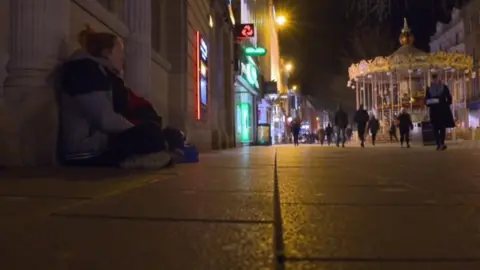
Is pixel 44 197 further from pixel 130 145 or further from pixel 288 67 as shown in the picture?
pixel 288 67

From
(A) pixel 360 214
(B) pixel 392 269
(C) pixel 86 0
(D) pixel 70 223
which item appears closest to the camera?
(B) pixel 392 269

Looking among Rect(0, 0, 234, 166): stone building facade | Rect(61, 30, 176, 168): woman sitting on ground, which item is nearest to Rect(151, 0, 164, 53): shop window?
Rect(0, 0, 234, 166): stone building facade

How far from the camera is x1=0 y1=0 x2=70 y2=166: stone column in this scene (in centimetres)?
520

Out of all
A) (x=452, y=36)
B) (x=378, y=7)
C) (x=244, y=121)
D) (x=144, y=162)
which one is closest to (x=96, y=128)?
(x=144, y=162)

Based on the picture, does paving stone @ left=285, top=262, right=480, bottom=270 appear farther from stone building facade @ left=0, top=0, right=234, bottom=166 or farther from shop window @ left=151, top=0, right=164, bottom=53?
shop window @ left=151, top=0, right=164, bottom=53

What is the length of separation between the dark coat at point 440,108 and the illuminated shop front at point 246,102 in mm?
11832

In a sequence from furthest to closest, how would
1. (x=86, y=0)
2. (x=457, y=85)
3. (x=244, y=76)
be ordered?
(x=457, y=85)
(x=244, y=76)
(x=86, y=0)

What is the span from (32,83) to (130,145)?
1.21 metres

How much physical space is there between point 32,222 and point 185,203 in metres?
0.84

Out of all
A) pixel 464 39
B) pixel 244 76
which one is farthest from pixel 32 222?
pixel 464 39

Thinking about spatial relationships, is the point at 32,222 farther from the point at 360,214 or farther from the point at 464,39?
the point at 464,39

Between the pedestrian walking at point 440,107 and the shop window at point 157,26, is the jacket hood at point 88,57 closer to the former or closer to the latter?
the shop window at point 157,26

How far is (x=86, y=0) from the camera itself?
22.0 feet

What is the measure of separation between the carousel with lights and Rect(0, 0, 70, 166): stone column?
25.3 meters
